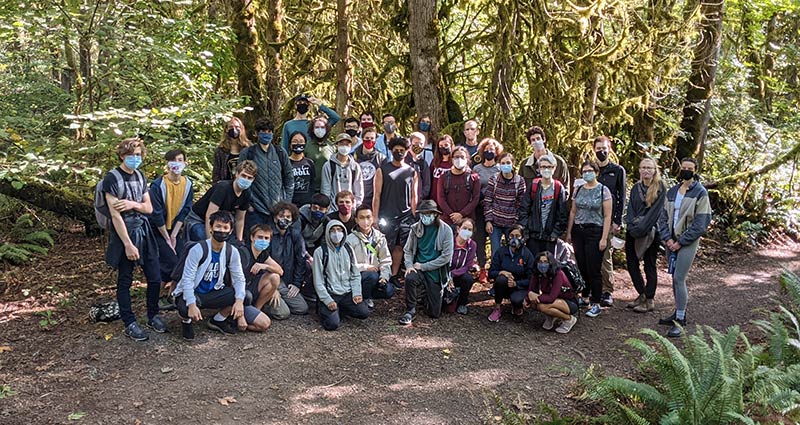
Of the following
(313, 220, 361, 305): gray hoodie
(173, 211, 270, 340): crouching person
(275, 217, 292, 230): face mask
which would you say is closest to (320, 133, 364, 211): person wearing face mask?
(313, 220, 361, 305): gray hoodie

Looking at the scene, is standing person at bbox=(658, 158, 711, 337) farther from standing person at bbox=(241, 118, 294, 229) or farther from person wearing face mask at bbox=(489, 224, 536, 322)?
standing person at bbox=(241, 118, 294, 229)

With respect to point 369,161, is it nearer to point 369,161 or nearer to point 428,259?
point 369,161

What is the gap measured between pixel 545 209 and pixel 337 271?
2.63 m

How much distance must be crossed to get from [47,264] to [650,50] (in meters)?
9.81

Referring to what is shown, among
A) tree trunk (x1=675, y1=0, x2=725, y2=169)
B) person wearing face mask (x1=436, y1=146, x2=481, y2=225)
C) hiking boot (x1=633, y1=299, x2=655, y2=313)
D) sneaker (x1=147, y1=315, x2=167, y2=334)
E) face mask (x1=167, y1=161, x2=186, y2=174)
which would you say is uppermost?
tree trunk (x1=675, y1=0, x2=725, y2=169)

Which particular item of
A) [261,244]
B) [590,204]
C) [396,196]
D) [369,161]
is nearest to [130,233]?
[261,244]

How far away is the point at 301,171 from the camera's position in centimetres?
735

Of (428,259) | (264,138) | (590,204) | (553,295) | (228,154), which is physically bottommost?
(553,295)

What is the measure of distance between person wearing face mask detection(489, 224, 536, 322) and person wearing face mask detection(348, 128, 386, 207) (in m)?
1.79

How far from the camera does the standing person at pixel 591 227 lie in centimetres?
734

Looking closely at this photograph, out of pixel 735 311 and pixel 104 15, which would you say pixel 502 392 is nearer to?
pixel 735 311

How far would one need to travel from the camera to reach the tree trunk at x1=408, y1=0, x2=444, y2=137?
9.47 m

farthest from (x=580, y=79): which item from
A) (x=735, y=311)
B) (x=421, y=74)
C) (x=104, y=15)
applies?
(x=104, y=15)

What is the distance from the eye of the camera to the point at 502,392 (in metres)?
5.53
